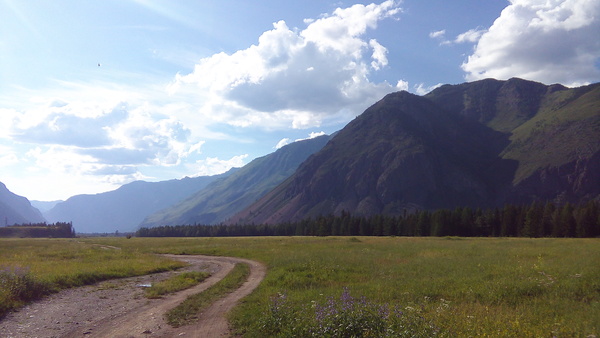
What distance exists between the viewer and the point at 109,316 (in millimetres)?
16859

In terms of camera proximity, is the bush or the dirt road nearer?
the dirt road

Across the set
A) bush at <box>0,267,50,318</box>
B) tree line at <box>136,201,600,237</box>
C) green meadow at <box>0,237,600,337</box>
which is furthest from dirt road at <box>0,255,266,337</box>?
tree line at <box>136,201,600,237</box>

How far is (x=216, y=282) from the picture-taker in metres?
26.7

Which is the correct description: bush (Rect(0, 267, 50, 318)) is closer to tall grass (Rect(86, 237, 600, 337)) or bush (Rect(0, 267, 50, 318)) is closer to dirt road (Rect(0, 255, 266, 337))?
dirt road (Rect(0, 255, 266, 337))

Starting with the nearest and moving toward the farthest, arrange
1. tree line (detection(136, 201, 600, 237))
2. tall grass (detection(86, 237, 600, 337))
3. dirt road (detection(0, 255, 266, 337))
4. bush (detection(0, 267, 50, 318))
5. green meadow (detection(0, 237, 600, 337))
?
green meadow (detection(0, 237, 600, 337)) < tall grass (detection(86, 237, 600, 337)) < dirt road (detection(0, 255, 266, 337)) < bush (detection(0, 267, 50, 318)) < tree line (detection(136, 201, 600, 237))

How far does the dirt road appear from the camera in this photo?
1430 centimetres

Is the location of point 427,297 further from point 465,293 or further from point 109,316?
point 109,316

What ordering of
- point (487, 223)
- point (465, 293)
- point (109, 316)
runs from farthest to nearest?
point (487, 223) → point (465, 293) → point (109, 316)

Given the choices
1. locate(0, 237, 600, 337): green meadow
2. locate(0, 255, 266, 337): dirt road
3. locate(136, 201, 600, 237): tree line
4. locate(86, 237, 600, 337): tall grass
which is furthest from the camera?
locate(136, 201, 600, 237): tree line

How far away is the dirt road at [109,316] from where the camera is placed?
46.9ft

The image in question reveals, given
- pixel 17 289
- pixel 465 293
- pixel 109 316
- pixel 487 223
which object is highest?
pixel 17 289

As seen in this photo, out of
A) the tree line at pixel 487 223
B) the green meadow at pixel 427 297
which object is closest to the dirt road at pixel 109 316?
the green meadow at pixel 427 297

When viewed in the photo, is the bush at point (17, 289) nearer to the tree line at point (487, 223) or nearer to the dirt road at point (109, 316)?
the dirt road at point (109, 316)

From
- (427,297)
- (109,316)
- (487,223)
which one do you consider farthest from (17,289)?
(487,223)
